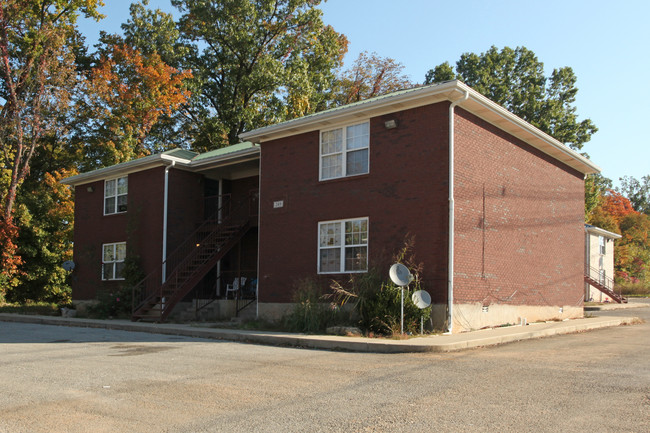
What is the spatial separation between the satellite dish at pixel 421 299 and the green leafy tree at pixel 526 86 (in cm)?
3261

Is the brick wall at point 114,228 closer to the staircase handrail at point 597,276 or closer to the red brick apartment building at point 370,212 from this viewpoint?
the red brick apartment building at point 370,212

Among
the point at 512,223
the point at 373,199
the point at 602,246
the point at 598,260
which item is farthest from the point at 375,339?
the point at 602,246

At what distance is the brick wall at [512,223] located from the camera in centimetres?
1622

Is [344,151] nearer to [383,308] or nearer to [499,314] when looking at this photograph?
[383,308]

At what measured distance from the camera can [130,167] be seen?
24.1 metres

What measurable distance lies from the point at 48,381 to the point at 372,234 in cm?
990

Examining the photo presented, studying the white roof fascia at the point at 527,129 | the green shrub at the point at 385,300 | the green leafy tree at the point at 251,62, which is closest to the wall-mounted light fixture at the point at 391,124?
the white roof fascia at the point at 527,129

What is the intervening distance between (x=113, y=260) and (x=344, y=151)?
40.3ft

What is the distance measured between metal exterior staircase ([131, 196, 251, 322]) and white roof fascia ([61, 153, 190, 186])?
2.62m

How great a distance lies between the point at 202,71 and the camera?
38.3 m

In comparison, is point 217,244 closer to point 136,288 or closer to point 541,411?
point 136,288

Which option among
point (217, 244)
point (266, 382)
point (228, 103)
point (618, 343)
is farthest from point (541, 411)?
point (228, 103)

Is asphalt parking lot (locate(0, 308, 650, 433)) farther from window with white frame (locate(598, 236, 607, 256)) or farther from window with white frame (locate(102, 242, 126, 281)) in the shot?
window with white frame (locate(598, 236, 607, 256))

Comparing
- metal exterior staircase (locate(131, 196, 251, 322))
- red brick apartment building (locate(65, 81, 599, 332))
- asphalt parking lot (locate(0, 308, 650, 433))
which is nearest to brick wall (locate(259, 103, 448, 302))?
red brick apartment building (locate(65, 81, 599, 332))
